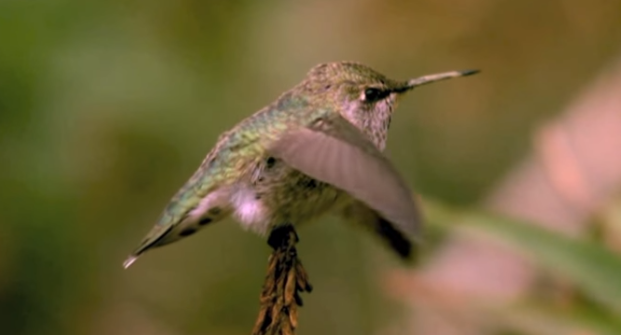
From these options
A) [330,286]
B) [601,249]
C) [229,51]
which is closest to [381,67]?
[229,51]

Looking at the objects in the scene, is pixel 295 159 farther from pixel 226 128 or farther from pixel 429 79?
pixel 226 128

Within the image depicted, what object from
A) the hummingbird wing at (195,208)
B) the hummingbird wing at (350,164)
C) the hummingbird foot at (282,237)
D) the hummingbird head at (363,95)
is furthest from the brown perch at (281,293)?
the hummingbird head at (363,95)

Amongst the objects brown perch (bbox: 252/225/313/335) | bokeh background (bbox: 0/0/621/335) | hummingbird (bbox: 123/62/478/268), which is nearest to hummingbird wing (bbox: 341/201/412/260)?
hummingbird (bbox: 123/62/478/268)

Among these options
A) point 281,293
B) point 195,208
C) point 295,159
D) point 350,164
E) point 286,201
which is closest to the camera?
point 281,293

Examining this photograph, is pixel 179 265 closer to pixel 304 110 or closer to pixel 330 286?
pixel 330 286

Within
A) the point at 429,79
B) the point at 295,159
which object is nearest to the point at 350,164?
the point at 295,159

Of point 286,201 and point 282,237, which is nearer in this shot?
point 282,237
